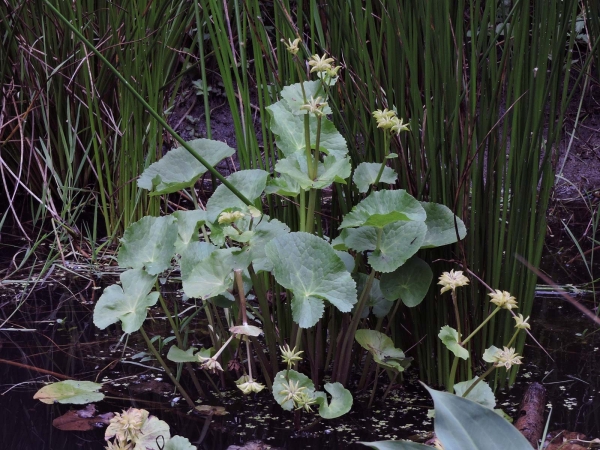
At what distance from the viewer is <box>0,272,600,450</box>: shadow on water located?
1.06 metres

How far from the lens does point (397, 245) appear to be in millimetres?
1014

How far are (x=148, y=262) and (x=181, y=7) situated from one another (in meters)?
1.09

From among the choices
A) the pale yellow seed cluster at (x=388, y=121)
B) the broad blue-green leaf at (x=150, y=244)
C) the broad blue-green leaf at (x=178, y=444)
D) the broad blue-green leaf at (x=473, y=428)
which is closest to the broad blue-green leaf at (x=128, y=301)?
the broad blue-green leaf at (x=150, y=244)

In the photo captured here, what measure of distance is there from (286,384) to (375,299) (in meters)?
0.22

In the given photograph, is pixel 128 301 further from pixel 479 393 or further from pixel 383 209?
pixel 479 393

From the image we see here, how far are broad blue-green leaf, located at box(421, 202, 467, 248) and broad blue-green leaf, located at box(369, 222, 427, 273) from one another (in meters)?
0.04

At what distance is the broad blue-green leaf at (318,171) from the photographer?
0.98 metres

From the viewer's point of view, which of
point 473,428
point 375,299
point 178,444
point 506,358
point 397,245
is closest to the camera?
point 473,428

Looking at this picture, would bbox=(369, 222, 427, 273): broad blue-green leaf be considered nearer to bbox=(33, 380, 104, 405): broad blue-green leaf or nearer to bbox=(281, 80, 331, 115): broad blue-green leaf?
bbox=(281, 80, 331, 115): broad blue-green leaf

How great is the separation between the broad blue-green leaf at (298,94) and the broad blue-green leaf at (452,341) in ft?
1.15

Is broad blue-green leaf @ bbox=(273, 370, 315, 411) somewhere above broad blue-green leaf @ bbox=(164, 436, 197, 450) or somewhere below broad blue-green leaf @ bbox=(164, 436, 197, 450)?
below

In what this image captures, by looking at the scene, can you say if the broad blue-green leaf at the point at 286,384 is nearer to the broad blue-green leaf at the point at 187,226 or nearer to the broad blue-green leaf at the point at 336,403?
the broad blue-green leaf at the point at 336,403

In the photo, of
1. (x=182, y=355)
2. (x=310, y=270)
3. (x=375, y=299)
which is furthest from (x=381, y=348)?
(x=182, y=355)

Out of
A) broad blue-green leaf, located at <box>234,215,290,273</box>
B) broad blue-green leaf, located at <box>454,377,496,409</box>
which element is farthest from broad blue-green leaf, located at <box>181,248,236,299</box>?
broad blue-green leaf, located at <box>454,377,496,409</box>
